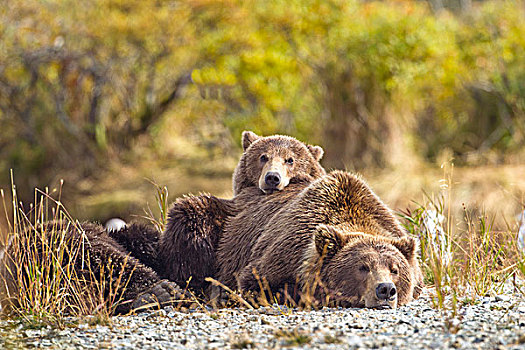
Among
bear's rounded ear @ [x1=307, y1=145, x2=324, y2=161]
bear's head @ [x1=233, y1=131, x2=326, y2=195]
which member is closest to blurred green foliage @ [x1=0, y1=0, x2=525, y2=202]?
bear's rounded ear @ [x1=307, y1=145, x2=324, y2=161]

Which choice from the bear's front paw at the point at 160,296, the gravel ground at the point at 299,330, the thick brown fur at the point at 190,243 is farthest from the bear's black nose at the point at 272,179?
the gravel ground at the point at 299,330

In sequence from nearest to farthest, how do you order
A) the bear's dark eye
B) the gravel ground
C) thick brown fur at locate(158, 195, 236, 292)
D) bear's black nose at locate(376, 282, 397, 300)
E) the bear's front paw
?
the gravel ground → bear's black nose at locate(376, 282, 397, 300) → the bear's dark eye → the bear's front paw → thick brown fur at locate(158, 195, 236, 292)

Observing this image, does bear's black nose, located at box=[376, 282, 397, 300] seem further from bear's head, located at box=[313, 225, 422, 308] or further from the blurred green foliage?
the blurred green foliage

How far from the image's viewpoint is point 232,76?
16.4 meters

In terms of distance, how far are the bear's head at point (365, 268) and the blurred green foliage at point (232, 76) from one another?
8511 millimetres

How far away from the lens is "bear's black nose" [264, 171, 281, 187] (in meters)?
5.26

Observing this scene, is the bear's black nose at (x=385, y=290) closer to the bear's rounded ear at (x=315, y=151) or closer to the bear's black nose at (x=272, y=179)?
the bear's black nose at (x=272, y=179)

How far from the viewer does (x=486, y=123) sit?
13633mm

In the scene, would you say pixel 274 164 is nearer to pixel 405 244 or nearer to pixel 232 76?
pixel 405 244

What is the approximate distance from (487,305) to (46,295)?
104 inches

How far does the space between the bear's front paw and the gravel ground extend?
257 mm

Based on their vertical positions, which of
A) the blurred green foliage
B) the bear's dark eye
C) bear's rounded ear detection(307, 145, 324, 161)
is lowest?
the bear's dark eye

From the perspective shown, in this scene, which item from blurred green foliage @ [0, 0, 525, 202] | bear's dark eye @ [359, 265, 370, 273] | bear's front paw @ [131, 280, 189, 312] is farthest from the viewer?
blurred green foliage @ [0, 0, 525, 202]

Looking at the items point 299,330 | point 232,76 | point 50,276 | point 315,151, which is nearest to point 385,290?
point 299,330
